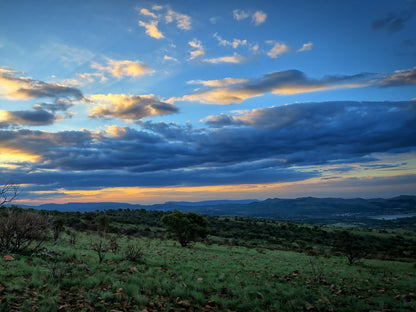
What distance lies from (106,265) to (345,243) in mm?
23417

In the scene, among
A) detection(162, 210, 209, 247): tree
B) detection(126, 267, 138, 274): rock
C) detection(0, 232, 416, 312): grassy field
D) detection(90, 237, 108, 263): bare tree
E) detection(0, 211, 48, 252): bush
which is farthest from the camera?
detection(162, 210, 209, 247): tree

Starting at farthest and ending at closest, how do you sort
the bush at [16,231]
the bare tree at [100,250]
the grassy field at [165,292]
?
the bush at [16,231] → the bare tree at [100,250] → the grassy field at [165,292]

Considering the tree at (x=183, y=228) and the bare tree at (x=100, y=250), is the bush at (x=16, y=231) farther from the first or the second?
the tree at (x=183, y=228)

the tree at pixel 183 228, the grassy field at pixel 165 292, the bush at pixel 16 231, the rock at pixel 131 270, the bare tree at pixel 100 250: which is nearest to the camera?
the grassy field at pixel 165 292

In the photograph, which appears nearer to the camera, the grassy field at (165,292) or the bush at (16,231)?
the grassy field at (165,292)

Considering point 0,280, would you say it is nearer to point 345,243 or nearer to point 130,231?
point 345,243

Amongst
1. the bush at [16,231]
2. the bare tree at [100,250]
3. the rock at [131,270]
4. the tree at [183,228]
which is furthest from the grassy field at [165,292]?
the tree at [183,228]

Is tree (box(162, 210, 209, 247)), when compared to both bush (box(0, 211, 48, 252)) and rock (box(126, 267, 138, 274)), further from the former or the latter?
rock (box(126, 267, 138, 274))

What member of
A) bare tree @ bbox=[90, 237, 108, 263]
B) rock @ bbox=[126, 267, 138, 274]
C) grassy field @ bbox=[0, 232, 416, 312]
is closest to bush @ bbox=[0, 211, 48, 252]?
grassy field @ bbox=[0, 232, 416, 312]

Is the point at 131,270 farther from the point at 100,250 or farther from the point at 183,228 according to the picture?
the point at 183,228

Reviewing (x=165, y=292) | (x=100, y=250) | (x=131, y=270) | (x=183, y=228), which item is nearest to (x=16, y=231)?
(x=100, y=250)

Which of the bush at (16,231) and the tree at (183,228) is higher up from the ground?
the bush at (16,231)

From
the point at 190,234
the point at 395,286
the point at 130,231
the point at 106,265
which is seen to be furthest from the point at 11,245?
the point at 130,231

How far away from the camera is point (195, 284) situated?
11.2m
